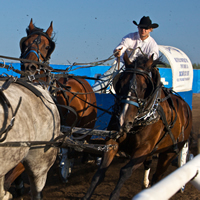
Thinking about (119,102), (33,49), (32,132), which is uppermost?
(33,49)

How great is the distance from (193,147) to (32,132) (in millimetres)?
5175

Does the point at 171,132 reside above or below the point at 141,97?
below

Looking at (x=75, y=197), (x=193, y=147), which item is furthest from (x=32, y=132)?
(x=193, y=147)

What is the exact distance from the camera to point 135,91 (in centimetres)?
308

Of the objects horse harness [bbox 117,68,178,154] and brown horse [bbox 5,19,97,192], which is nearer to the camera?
horse harness [bbox 117,68,178,154]

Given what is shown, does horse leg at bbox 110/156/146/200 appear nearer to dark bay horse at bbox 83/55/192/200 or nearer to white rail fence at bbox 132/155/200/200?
dark bay horse at bbox 83/55/192/200

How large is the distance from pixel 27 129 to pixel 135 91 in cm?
135

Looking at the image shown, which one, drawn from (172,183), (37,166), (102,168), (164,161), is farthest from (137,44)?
(172,183)

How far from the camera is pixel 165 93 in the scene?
382 cm

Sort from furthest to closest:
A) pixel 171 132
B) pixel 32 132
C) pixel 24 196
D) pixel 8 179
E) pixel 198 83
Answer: pixel 198 83 → pixel 24 196 → pixel 171 132 → pixel 8 179 → pixel 32 132

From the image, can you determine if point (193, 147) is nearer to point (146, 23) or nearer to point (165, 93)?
point (165, 93)

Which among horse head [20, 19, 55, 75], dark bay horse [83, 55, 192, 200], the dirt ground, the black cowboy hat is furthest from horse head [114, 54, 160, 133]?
the dirt ground

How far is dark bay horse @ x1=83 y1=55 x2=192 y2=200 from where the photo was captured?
9.88 feet

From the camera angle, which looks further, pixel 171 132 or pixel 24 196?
pixel 24 196
